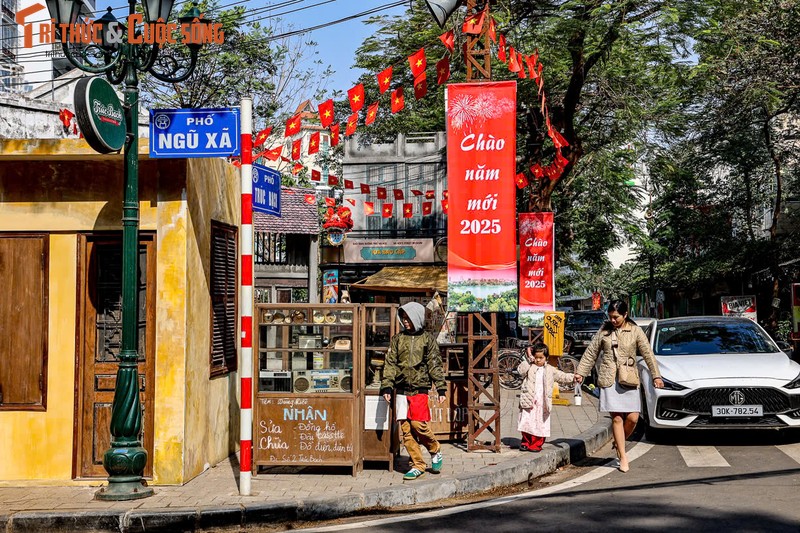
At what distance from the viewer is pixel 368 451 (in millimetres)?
9156

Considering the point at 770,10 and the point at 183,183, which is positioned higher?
the point at 770,10

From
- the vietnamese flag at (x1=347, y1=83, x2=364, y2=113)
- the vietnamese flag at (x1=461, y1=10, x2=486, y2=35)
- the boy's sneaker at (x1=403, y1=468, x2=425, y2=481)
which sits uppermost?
the vietnamese flag at (x1=461, y1=10, x2=486, y2=35)

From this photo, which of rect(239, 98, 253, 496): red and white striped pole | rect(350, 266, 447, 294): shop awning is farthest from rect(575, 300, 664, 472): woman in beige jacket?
rect(350, 266, 447, 294): shop awning

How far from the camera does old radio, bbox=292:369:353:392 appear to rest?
29.5 feet

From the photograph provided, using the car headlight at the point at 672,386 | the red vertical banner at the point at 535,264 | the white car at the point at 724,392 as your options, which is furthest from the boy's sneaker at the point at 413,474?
the red vertical banner at the point at 535,264

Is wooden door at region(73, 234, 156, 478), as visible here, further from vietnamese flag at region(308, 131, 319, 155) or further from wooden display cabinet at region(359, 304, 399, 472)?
vietnamese flag at region(308, 131, 319, 155)

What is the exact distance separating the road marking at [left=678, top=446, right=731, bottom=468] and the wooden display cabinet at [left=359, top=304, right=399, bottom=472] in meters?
3.15

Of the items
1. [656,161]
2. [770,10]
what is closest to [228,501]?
[656,161]

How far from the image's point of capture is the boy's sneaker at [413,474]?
8406mm

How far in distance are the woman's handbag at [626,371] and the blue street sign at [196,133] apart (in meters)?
4.33

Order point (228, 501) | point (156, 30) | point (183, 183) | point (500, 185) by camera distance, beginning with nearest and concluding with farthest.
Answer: point (228, 501), point (156, 30), point (183, 183), point (500, 185)

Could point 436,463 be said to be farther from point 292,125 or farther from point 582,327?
point 582,327

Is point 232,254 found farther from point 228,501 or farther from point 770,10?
point 770,10

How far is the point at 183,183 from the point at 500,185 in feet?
11.2
